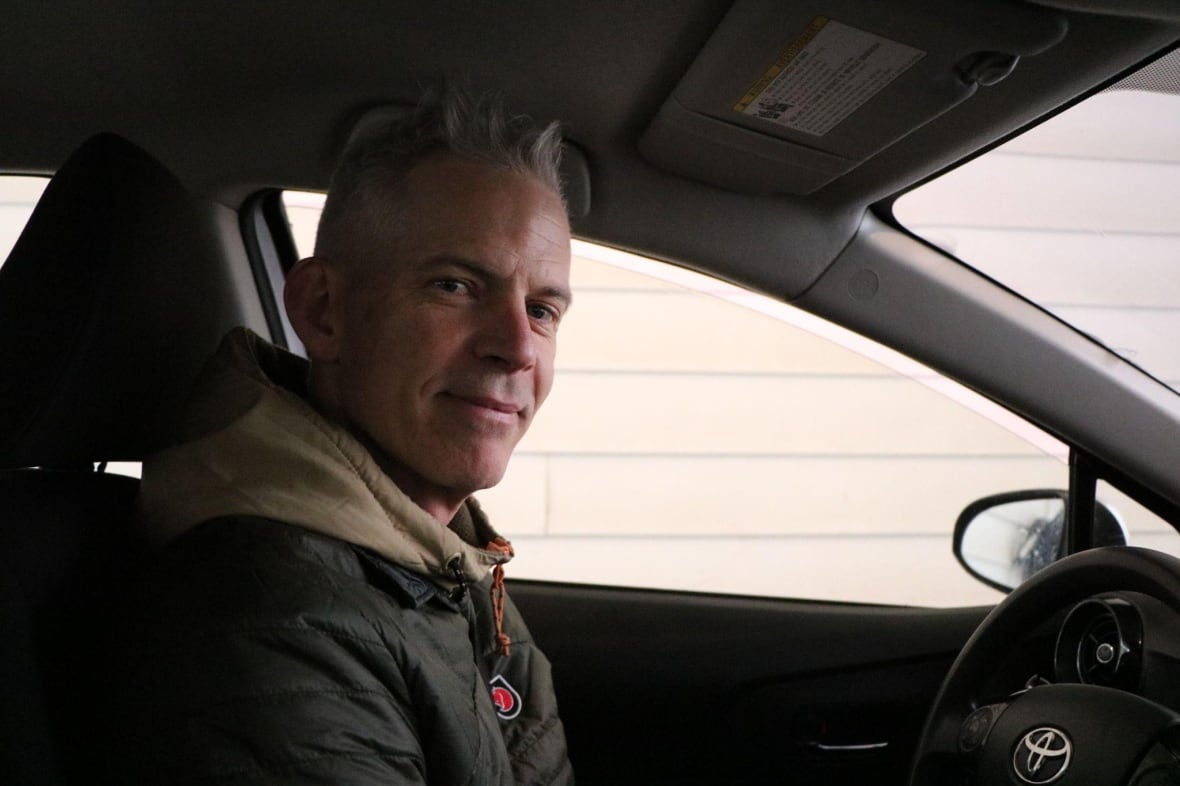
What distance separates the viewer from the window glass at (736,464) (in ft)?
13.3

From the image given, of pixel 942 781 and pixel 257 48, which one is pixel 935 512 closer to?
pixel 942 781

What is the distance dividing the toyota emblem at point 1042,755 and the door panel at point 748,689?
84cm

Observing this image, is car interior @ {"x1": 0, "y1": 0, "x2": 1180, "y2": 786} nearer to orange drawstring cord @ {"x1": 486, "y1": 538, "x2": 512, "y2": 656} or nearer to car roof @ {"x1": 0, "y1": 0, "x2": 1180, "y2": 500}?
car roof @ {"x1": 0, "y1": 0, "x2": 1180, "y2": 500}

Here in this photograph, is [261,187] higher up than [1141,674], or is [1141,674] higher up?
[261,187]

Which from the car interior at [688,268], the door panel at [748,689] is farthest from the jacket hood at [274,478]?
the door panel at [748,689]

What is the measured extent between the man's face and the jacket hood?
0.15 metres

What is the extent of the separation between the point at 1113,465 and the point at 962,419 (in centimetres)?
237

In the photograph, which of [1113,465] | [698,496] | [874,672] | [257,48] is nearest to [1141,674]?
[1113,465]

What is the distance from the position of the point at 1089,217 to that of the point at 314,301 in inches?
63.2

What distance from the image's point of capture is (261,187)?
2309 millimetres

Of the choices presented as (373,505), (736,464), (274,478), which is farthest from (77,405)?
(736,464)

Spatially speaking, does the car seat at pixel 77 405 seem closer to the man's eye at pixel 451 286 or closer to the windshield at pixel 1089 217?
the man's eye at pixel 451 286

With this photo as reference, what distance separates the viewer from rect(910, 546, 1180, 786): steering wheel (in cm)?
139

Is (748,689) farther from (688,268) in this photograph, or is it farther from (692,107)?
(692,107)
